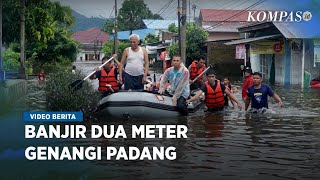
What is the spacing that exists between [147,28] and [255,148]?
72.7m

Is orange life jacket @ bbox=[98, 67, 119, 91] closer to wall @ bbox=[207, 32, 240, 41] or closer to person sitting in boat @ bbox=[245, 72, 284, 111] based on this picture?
person sitting in boat @ bbox=[245, 72, 284, 111]

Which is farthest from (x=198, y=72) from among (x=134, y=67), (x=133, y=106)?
(x=133, y=106)

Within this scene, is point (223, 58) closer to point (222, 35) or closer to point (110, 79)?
point (222, 35)

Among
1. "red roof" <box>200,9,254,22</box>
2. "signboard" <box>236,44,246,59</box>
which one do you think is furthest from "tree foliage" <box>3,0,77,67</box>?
"red roof" <box>200,9,254,22</box>

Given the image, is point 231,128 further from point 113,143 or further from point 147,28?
point 147,28

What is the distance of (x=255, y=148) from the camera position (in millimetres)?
7652

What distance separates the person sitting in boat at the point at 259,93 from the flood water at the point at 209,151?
31 cm

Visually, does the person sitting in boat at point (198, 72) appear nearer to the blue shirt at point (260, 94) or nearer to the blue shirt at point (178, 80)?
the blue shirt at point (178, 80)

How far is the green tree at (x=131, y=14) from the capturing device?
100 m

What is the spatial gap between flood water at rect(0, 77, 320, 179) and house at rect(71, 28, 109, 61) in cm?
10597

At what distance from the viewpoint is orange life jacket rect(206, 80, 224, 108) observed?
11383mm

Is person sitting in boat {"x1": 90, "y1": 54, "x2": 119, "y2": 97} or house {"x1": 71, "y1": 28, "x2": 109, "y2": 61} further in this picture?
house {"x1": 71, "y1": 28, "x2": 109, "y2": 61}

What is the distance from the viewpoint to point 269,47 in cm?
2745

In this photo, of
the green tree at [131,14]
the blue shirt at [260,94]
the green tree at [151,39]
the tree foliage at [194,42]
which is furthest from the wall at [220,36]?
the green tree at [131,14]
